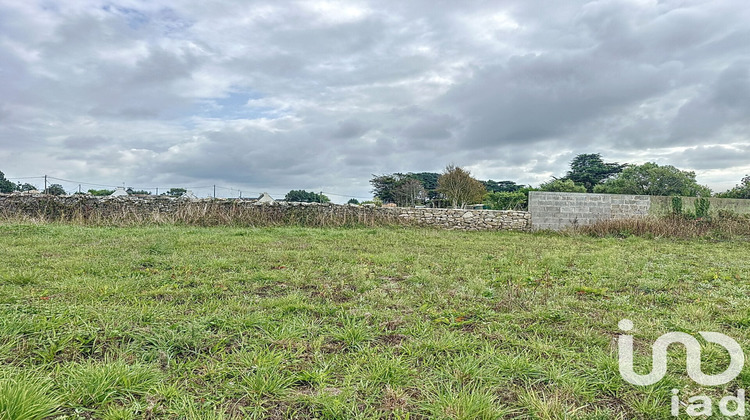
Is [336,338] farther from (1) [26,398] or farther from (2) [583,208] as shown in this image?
(2) [583,208]

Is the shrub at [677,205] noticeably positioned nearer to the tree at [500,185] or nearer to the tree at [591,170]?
the tree at [591,170]

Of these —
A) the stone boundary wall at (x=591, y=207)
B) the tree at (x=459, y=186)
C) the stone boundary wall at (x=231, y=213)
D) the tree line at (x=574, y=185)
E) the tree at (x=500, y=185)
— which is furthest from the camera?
the tree at (x=500, y=185)

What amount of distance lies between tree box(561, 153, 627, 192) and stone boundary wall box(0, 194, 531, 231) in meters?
26.8

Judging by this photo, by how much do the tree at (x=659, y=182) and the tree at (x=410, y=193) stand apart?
1800 cm

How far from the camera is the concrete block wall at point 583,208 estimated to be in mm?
13422

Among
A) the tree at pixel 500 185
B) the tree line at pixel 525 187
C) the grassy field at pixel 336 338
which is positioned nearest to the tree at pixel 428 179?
the tree line at pixel 525 187

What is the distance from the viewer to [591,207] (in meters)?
→ 13.4

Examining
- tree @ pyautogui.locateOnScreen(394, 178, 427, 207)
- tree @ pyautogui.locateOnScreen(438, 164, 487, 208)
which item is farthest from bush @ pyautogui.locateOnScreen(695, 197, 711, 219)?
tree @ pyautogui.locateOnScreen(394, 178, 427, 207)

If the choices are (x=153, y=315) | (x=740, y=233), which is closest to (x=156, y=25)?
(x=153, y=315)

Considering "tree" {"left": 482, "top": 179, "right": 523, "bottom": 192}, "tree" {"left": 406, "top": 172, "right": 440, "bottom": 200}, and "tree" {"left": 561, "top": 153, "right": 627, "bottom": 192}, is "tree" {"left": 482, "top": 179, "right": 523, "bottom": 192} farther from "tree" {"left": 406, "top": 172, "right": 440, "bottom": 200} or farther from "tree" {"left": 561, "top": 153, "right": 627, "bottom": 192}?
"tree" {"left": 561, "top": 153, "right": 627, "bottom": 192}

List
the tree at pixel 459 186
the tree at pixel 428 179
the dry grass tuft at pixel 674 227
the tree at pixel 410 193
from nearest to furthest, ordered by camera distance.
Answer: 1. the dry grass tuft at pixel 674 227
2. the tree at pixel 459 186
3. the tree at pixel 410 193
4. the tree at pixel 428 179

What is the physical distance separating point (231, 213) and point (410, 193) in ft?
95.6

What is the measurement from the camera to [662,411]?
174 cm

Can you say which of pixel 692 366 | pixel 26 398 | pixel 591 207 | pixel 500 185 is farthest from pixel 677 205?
pixel 500 185
